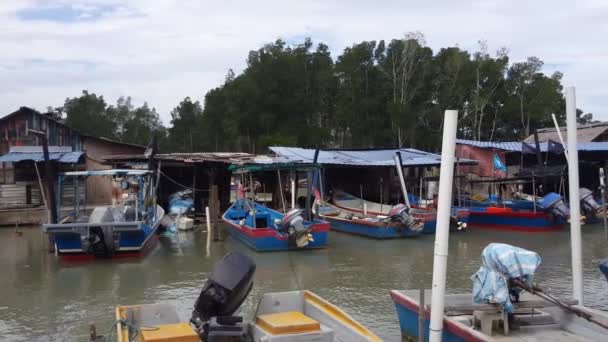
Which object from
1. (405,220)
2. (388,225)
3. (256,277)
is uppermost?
(405,220)

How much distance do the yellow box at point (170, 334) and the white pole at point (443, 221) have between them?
2.15 m

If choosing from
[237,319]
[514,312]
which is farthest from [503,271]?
[237,319]

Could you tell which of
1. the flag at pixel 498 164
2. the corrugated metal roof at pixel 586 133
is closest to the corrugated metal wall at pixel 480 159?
the flag at pixel 498 164

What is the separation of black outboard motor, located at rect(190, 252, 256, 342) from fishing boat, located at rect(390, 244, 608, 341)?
188 cm

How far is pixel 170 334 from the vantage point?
515cm

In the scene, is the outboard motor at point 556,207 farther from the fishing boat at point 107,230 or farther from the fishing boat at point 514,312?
the fishing boat at point 514,312

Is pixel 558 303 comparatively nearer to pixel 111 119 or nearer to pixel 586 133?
pixel 586 133

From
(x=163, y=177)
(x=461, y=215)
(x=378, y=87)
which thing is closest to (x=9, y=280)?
(x=163, y=177)

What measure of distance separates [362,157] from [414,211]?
17.2ft

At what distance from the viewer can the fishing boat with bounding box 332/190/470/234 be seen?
16.6m

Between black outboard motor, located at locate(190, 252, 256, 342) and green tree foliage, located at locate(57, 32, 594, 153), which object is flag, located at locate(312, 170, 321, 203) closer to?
black outboard motor, located at locate(190, 252, 256, 342)

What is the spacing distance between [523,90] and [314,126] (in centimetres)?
1379

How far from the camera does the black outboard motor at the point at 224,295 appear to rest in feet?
18.4

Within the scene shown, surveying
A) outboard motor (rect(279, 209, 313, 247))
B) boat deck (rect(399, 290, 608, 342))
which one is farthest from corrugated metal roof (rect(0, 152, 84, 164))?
boat deck (rect(399, 290, 608, 342))
